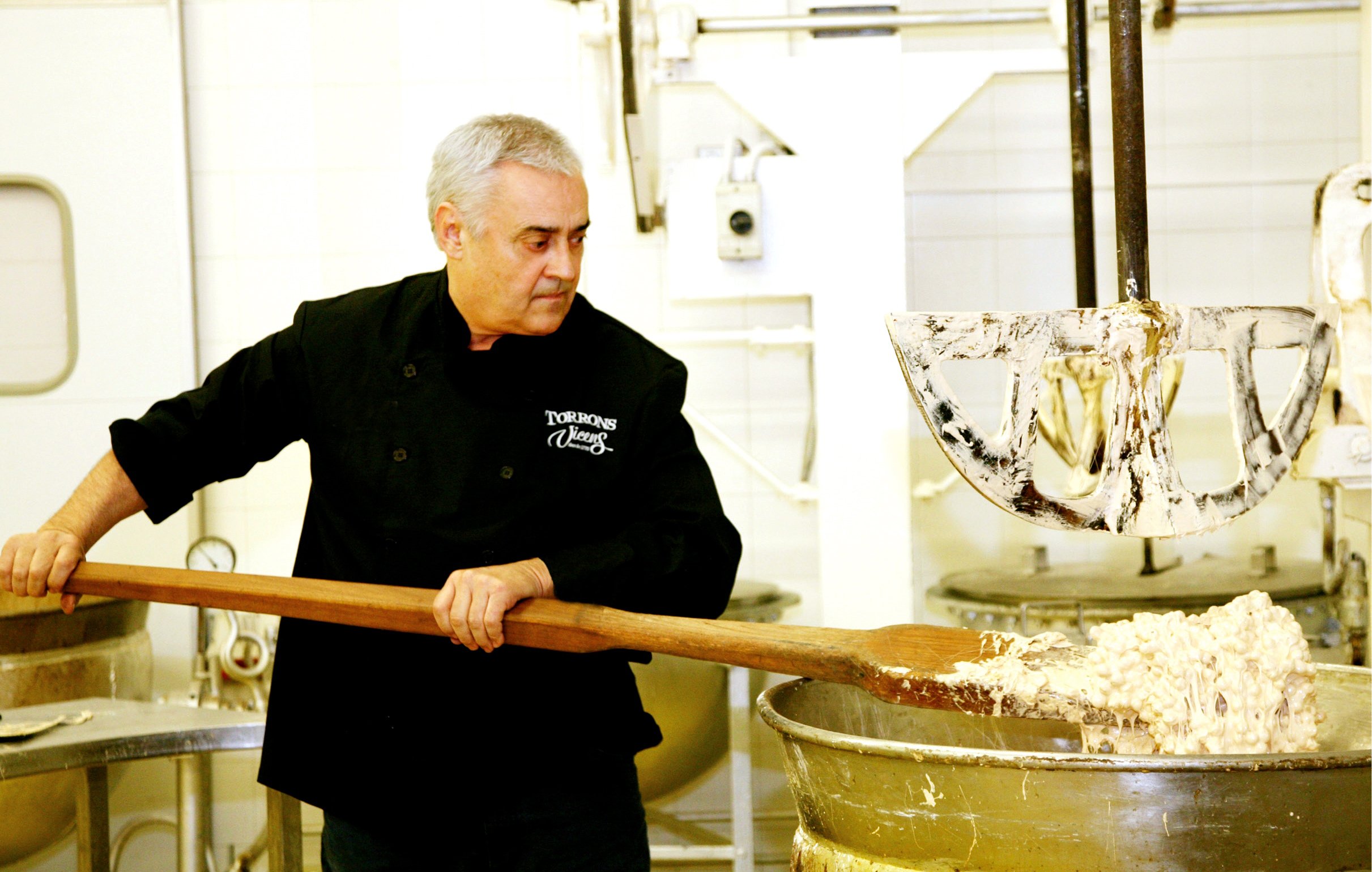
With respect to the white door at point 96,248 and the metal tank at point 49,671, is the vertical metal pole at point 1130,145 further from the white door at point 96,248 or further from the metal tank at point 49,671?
the white door at point 96,248

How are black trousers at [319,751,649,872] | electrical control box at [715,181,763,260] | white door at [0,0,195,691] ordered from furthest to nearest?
white door at [0,0,195,691] → electrical control box at [715,181,763,260] → black trousers at [319,751,649,872]

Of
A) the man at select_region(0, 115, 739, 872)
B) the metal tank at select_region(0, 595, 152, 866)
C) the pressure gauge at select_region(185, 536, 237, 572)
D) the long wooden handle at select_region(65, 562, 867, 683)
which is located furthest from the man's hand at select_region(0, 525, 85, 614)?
the pressure gauge at select_region(185, 536, 237, 572)

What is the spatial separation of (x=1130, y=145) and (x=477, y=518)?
899 millimetres

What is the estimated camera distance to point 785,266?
2.25m

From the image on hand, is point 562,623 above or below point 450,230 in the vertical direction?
below

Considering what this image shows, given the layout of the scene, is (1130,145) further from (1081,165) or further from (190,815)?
(190,815)

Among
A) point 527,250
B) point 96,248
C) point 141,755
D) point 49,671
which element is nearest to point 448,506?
point 527,250

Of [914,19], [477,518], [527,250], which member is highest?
[914,19]

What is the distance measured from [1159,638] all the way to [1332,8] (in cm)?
170

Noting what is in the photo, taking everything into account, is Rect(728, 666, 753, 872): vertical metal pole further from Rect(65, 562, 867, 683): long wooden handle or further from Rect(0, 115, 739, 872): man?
Rect(65, 562, 867, 683): long wooden handle

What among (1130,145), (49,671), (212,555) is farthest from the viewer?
(212,555)

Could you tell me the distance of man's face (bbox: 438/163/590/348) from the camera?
1588mm

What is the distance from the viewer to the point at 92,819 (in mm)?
2078

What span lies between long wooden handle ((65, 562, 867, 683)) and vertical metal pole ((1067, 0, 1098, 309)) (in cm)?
61
